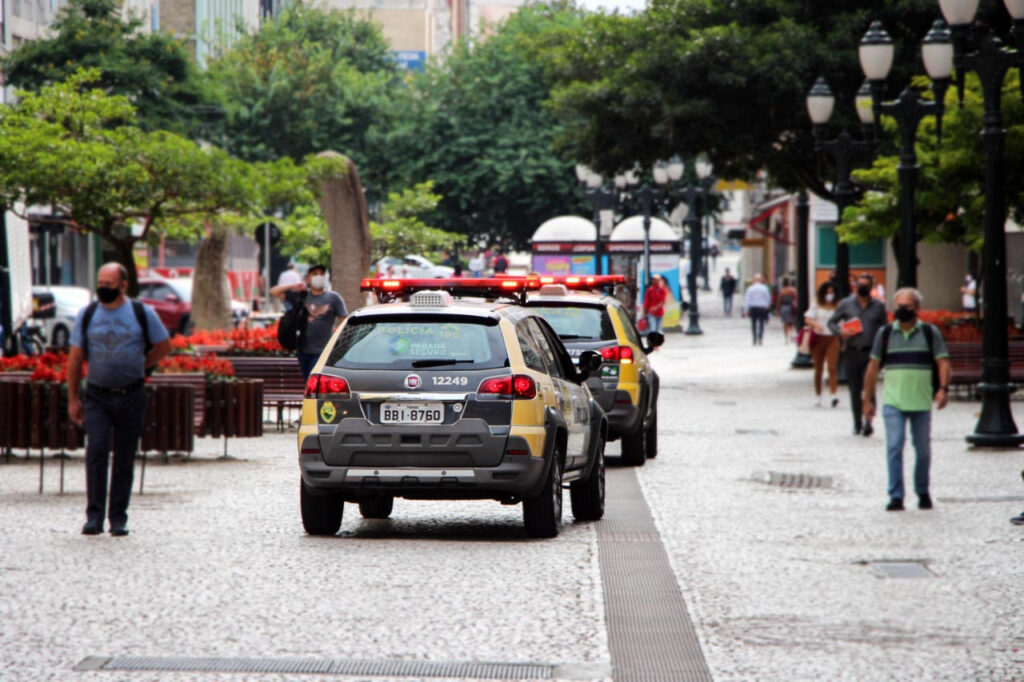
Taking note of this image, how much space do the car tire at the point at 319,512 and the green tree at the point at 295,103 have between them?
52191mm

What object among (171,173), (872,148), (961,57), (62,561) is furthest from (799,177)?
(62,561)

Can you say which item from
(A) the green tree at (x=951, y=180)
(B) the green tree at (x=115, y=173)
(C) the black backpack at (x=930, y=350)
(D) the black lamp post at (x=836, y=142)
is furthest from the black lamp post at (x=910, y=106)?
(B) the green tree at (x=115, y=173)

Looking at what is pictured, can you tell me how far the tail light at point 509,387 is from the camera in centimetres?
1094

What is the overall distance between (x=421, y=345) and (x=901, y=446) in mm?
3941

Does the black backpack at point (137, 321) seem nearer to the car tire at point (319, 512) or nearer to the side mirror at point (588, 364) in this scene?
the car tire at point (319, 512)

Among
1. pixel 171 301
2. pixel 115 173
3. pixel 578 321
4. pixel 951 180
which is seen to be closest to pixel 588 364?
pixel 578 321

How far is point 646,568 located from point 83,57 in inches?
1664

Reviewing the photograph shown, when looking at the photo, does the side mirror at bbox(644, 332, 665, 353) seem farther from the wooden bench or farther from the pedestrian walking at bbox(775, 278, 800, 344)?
the pedestrian walking at bbox(775, 278, 800, 344)

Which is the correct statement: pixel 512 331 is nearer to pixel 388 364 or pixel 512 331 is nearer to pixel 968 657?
pixel 388 364

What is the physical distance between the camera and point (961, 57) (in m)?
18.3

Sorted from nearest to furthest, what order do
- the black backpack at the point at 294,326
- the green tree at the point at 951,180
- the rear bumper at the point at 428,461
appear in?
the rear bumper at the point at 428,461, the black backpack at the point at 294,326, the green tree at the point at 951,180

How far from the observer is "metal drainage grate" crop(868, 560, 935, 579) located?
9766 millimetres

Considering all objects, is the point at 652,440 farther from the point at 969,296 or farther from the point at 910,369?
the point at 969,296

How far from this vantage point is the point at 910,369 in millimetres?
13195
